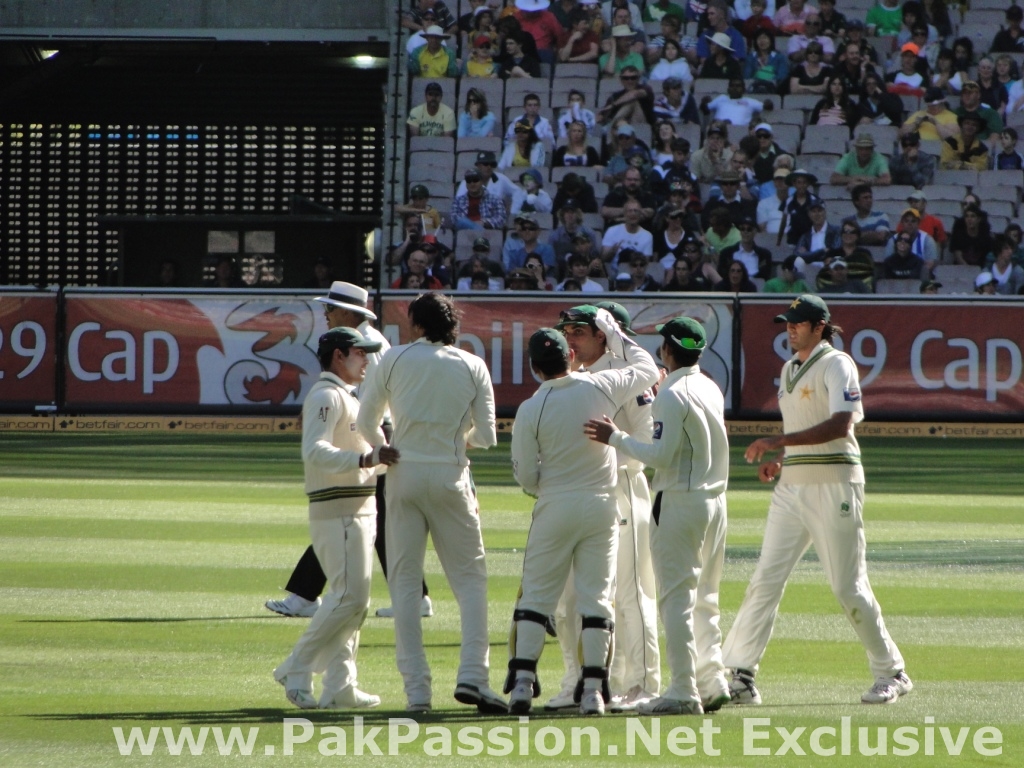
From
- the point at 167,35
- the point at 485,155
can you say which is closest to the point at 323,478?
the point at 485,155

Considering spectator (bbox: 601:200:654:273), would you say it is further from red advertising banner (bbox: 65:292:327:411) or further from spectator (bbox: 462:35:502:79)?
red advertising banner (bbox: 65:292:327:411)

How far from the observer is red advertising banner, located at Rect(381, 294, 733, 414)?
20438mm

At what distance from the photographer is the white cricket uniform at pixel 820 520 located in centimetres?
752

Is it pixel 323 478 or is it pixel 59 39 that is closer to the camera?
pixel 323 478

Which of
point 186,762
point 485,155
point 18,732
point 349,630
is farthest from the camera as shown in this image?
point 485,155

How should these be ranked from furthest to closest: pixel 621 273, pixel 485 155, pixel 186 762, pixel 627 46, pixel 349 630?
pixel 627 46 < pixel 485 155 < pixel 621 273 < pixel 349 630 < pixel 186 762

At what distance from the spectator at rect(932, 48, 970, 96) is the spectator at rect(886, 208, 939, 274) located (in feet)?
12.5

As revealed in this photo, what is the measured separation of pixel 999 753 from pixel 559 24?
72.9 ft

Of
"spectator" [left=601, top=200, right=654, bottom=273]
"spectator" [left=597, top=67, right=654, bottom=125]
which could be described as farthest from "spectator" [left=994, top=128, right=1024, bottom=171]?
"spectator" [left=601, top=200, right=654, bottom=273]

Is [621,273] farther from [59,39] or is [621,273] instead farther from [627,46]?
[59,39]

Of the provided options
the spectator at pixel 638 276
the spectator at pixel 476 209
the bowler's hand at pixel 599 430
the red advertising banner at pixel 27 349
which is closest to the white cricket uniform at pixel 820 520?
the bowler's hand at pixel 599 430

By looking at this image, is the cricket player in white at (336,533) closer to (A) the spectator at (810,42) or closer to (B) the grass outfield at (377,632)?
(B) the grass outfield at (377,632)

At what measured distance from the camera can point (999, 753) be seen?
6.35 metres

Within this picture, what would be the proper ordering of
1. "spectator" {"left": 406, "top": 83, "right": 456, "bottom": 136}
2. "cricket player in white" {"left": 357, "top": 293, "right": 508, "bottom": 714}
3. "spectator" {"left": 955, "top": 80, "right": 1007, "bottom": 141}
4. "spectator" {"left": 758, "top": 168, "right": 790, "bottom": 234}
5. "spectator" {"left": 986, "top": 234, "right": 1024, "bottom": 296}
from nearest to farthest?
"cricket player in white" {"left": 357, "top": 293, "right": 508, "bottom": 714}, "spectator" {"left": 986, "top": 234, "right": 1024, "bottom": 296}, "spectator" {"left": 758, "top": 168, "right": 790, "bottom": 234}, "spectator" {"left": 955, "top": 80, "right": 1007, "bottom": 141}, "spectator" {"left": 406, "top": 83, "right": 456, "bottom": 136}
